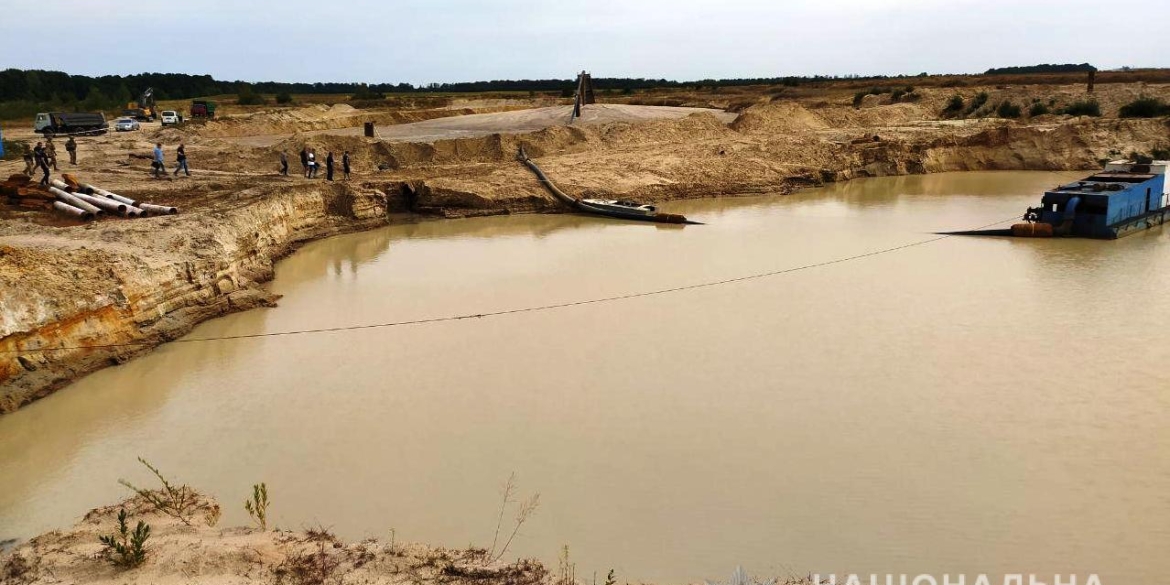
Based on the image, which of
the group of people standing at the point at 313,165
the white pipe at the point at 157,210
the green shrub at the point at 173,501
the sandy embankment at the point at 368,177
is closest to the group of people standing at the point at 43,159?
the sandy embankment at the point at 368,177

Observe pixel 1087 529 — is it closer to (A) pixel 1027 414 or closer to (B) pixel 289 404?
(A) pixel 1027 414

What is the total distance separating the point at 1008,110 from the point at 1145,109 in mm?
5426

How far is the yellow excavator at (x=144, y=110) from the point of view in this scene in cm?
4548

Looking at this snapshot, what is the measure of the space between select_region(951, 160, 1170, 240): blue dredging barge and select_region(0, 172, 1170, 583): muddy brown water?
10.2ft

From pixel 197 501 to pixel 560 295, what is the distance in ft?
26.0

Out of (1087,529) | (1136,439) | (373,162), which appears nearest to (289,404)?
(1087,529)

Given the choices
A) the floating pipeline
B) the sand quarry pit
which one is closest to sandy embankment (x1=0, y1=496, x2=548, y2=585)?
the floating pipeline

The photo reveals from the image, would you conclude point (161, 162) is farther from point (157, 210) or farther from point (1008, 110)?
point (1008, 110)

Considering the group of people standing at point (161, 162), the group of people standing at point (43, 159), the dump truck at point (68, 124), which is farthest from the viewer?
the dump truck at point (68, 124)

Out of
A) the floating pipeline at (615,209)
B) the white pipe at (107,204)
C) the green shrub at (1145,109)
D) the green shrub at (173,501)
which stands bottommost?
the green shrub at (173,501)

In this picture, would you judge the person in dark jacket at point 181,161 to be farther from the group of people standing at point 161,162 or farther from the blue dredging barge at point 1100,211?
the blue dredging barge at point 1100,211

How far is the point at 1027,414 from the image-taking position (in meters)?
9.03

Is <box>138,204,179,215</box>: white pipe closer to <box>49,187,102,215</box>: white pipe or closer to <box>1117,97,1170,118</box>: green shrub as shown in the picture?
<box>49,187,102,215</box>: white pipe

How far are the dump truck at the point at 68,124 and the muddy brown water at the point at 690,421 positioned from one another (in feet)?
82.1
